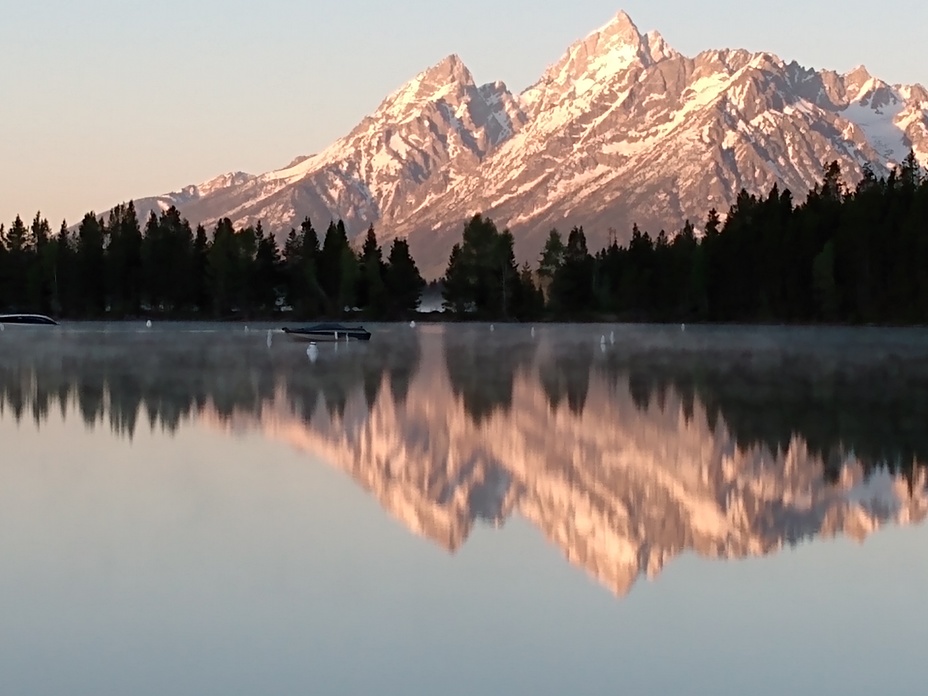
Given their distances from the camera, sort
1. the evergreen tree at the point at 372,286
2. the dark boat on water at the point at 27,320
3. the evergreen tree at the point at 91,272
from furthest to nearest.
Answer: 1. the evergreen tree at the point at 91,272
2. the evergreen tree at the point at 372,286
3. the dark boat on water at the point at 27,320

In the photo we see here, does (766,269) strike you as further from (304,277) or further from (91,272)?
(91,272)

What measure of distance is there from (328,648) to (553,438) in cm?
2010

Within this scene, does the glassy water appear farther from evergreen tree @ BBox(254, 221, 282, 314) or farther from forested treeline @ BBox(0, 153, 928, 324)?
evergreen tree @ BBox(254, 221, 282, 314)

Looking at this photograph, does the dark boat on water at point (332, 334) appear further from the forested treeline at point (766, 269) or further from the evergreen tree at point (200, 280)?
the evergreen tree at point (200, 280)

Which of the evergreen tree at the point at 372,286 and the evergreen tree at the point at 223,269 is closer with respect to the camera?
the evergreen tree at the point at 223,269

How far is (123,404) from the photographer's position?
44312 millimetres

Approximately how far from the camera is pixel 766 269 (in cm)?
16488

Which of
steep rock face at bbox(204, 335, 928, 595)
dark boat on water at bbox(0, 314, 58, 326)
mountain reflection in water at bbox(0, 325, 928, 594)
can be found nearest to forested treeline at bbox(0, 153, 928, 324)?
dark boat on water at bbox(0, 314, 58, 326)

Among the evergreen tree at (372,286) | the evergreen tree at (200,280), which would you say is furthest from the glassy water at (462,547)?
the evergreen tree at (200,280)

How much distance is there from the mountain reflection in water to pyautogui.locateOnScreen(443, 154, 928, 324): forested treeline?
75032 millimetres

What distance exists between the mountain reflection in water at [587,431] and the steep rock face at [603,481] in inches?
2.7

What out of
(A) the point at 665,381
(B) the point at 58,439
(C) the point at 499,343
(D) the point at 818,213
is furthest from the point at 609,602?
(D) the point at 818,213

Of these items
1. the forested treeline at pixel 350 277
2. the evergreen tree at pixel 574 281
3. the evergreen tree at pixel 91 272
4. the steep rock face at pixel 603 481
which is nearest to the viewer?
the steep rock face at pixel 603 481

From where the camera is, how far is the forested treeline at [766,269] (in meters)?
149
